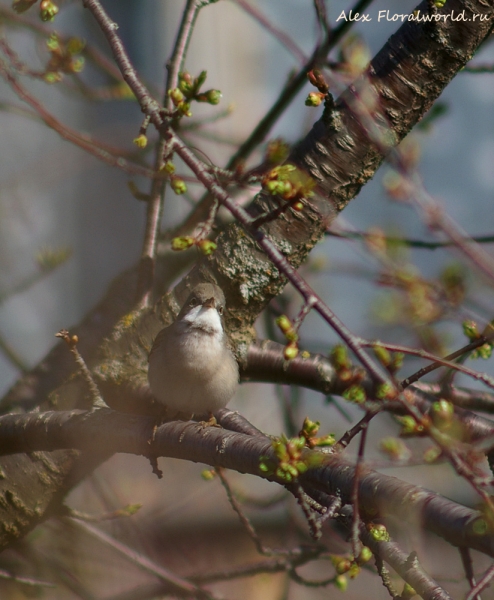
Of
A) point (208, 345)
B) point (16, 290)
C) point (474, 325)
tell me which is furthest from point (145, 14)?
point (474, 325)

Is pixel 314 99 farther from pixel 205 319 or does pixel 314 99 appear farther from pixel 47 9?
pixel 205 319

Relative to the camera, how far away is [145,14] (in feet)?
27.0

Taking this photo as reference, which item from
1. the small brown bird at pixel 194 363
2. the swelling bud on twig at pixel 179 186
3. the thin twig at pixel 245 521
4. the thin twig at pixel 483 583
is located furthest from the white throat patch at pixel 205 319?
the thin twig at pixel 483 583

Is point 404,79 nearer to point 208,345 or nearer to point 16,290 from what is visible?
point 208,345

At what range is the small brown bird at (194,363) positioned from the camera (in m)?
2.80

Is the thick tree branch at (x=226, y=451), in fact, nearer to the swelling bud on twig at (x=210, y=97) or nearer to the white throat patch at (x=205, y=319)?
the white throat patch at (x=205, y=319)

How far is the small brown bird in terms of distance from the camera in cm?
280

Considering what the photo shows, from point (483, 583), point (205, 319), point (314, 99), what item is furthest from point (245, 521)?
point (314, 99)

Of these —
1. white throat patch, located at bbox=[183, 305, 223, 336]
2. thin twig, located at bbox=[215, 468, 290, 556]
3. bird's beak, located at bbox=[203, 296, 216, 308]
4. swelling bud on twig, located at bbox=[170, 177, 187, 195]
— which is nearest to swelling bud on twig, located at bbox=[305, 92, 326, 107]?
swelling bud on twig, located at bbox=[170, 177, 187, 195]

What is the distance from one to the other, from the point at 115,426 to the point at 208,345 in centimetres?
82

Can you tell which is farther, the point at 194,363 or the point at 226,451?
the point at 194,363

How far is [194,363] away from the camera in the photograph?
2.93m

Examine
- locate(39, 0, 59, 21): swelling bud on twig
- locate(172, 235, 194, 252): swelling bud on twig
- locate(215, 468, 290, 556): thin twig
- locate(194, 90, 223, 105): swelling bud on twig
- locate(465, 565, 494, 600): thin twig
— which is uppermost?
locate(39, 0, 59, 21): swelling bud on twig

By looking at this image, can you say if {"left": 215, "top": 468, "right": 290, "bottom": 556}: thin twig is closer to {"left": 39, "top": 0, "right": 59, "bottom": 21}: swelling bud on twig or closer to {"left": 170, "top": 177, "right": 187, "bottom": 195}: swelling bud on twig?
{"left": 170, "top": 177, "right": 187, "bottom": 195}: swelling bud on twig
